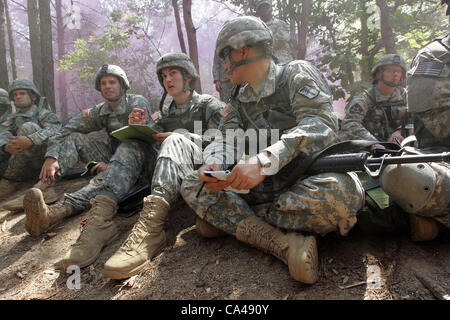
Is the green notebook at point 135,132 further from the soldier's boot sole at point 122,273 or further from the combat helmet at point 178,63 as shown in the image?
the soldier's boot sole at point 122,273

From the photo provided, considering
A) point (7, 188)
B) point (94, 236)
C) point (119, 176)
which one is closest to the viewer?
point (94, 236)

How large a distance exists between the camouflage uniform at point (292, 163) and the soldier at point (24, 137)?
3372 millimetres

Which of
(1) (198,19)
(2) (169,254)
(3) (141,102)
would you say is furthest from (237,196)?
(1) (198,19)

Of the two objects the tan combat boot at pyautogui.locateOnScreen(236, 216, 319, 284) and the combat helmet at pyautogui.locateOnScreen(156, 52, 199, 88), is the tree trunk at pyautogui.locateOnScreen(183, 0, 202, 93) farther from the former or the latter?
the tan combat boot at pyautogui.locateOnScreen(236, 216, 319, 284)

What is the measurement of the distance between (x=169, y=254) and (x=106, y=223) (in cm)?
69

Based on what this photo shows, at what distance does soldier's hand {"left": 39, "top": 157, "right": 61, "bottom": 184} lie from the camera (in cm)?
339

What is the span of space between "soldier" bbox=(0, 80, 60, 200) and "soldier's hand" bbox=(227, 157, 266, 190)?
382cm

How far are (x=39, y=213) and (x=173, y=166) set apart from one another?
137cm

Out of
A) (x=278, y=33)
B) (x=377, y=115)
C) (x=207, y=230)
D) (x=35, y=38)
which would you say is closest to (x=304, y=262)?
(x=207, y=230)

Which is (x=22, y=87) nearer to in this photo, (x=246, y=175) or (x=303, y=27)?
(x=246, y=175)

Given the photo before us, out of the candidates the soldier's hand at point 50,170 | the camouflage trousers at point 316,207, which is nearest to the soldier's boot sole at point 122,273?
the camouflage trousers at point 316,207

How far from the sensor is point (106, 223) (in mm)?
2436

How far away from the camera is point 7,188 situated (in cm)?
434

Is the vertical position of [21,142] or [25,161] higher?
[21,142]
